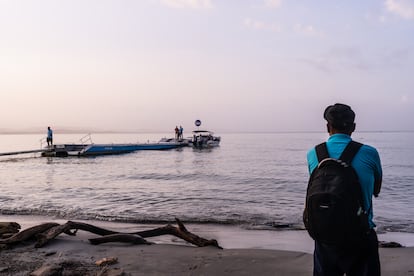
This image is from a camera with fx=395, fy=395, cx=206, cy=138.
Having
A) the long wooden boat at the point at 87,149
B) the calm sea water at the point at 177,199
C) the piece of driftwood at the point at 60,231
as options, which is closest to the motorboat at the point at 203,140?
the long wooden boat at the point at 87,149

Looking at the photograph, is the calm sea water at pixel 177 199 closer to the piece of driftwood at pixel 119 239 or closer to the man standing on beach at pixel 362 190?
the piece of driftwood at pixel 119 239

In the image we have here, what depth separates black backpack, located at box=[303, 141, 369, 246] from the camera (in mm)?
2727

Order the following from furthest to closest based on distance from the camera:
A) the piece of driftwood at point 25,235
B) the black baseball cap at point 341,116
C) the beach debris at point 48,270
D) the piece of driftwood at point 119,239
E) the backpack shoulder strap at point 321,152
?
the piece of driftwood at point 119,239 → the piece of driftwood at point 25,235 → the beach debris at point 48,270 → the black baseball cap at point 341,116 → the backpack shoulder strap at point 321,152

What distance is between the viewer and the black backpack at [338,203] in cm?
Result: 273

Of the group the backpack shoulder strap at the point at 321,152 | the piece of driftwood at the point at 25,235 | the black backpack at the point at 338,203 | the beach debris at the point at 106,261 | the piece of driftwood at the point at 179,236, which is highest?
the backpack shoulder strap at the point at 321,152

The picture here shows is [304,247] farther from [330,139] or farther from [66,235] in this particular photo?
[330,139]

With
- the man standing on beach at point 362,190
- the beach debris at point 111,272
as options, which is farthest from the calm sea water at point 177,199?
the man standing on beach at point 362,190

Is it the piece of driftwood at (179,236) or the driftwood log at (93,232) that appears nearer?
the driftwood log at (93,232)

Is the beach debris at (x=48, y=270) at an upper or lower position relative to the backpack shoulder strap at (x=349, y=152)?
lower

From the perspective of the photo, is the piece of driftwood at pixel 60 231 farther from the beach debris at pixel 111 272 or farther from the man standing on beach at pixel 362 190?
the man standing on beach at pixel 362 190

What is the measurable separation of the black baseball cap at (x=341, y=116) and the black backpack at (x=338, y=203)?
0.64 feet

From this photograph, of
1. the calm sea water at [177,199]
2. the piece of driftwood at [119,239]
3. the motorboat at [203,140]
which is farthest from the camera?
the motorboat at [203,140]

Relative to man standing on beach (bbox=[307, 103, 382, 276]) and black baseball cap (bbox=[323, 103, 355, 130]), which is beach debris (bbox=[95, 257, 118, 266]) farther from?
black baseball cap (bbox=[323, 103, 355, 130])

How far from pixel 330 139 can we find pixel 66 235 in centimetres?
635
